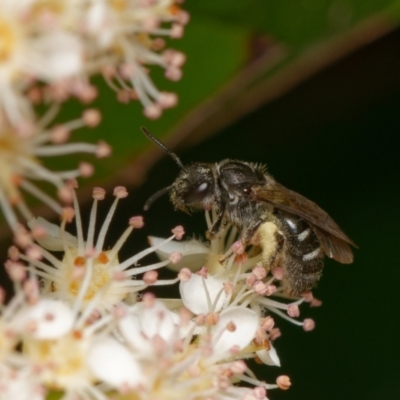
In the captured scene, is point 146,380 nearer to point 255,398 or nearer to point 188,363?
point 188,363

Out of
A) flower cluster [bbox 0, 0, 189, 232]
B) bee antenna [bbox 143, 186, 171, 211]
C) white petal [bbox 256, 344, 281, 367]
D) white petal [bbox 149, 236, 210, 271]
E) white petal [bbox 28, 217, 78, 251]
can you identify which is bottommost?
white petal [bbox 256, 344, 281, 367]

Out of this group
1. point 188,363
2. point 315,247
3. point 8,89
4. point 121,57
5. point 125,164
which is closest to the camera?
point 8,89

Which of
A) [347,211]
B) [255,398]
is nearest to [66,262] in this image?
[255,398]

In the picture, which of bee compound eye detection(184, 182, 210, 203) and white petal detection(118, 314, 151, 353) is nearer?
white petal detection(118, 314, 151, 353)

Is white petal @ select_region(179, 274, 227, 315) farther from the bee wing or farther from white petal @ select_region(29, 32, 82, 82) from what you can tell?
white petal @ select_region(29, 32, 82, 82)

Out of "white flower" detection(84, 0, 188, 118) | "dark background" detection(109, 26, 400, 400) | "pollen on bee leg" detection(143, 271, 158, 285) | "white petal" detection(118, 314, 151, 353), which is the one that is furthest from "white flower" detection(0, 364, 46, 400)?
"dark background" detection(109, 26, 400, 400)

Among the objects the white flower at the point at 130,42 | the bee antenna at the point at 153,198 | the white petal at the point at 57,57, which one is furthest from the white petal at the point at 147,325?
the white petal at the point at 57,57

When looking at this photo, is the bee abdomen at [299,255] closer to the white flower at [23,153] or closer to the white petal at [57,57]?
the white flower at [23,153]
